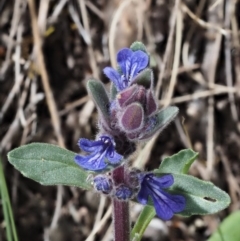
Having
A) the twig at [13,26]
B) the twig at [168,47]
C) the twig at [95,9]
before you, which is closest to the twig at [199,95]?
the twig at [168,47]

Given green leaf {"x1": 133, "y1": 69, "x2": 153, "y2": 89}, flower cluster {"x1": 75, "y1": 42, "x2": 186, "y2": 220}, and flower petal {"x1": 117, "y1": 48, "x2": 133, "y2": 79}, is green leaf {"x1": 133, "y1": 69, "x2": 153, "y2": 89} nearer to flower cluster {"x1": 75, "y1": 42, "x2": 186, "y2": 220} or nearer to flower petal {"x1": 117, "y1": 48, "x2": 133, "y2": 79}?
flower cluster {"x1": 75, "y1": 42, "x2": 186, "y2": 220}

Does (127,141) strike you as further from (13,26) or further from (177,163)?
(13,26)

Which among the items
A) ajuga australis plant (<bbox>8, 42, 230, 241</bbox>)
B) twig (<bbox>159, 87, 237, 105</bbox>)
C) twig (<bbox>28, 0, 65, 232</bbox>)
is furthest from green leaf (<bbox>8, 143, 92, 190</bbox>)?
twig (<bbox>159, 87, 237, 105</bbox>)

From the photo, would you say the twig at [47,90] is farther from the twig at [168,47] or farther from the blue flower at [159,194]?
the blue flower at [159,194]

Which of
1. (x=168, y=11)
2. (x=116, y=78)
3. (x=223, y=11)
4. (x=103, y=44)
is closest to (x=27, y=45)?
(x=103, y=44)

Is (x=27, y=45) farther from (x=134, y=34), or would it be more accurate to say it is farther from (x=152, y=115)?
(x=152, y=115)
